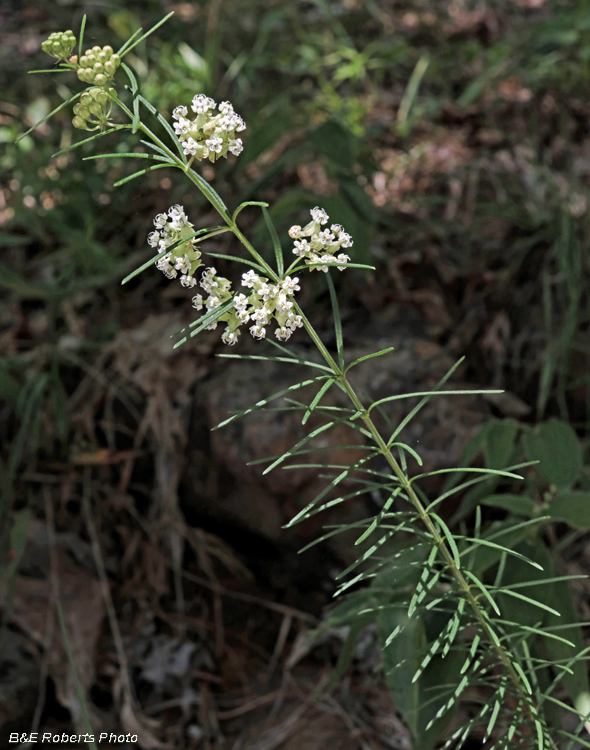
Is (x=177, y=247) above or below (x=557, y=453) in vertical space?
above

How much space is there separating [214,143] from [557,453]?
0.92 metres

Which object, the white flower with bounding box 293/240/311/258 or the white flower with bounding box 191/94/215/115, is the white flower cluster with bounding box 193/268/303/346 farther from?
the white flower with bounding box 191/94/215/115

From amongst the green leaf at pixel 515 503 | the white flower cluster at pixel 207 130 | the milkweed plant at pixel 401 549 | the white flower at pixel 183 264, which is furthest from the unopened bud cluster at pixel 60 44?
the green leaf at pixel 515 503

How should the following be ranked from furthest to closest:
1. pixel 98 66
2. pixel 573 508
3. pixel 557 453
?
pixel 557 453
pixel 573 508
pixel 98 66

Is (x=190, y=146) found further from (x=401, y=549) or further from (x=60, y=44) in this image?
(x=401, y=549)

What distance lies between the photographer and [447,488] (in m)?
1.35

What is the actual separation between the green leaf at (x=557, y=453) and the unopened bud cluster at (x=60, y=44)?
3.33 feet

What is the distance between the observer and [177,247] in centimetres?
67

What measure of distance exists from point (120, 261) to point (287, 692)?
125 cm

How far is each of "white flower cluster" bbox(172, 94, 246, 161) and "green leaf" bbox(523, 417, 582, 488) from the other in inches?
34.3

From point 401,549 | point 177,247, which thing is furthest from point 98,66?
point 401,549

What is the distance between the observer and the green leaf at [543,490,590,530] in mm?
1113

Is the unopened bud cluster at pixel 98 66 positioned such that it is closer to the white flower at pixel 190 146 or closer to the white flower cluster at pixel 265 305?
the white flower at pixel 190 146

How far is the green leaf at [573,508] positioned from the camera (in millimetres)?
1113
